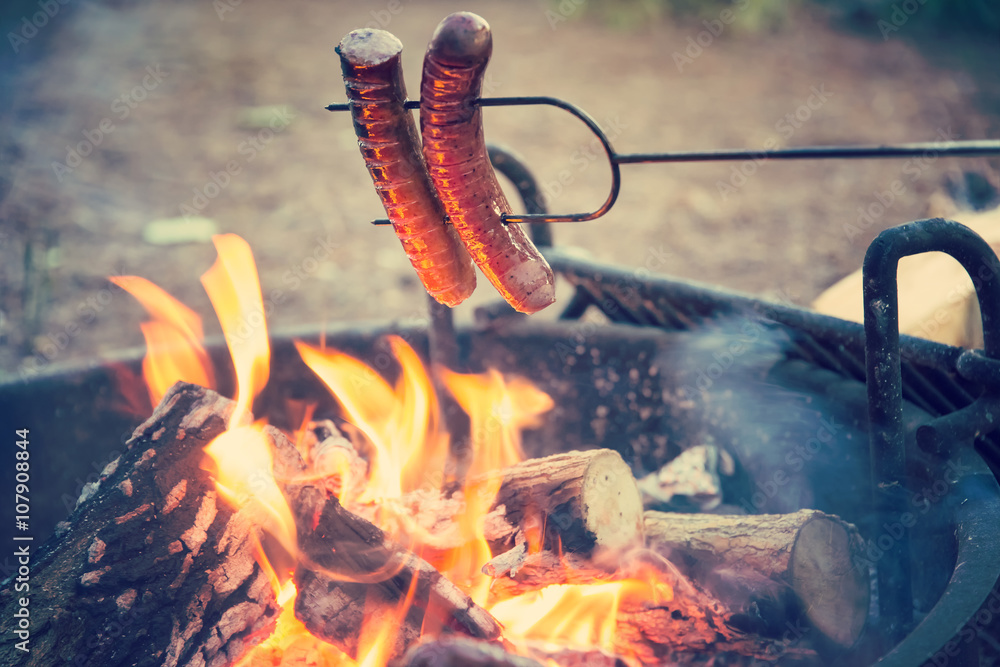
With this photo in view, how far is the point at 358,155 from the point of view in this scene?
6.25m

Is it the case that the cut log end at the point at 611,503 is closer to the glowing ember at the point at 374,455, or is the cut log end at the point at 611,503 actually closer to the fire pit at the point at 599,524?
the fire pit at the point at 599,524

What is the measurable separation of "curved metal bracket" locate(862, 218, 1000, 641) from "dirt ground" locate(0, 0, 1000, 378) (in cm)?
273

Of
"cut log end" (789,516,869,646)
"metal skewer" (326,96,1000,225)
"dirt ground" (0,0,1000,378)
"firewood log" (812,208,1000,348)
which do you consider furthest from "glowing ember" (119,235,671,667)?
"dirt ground" (0,0,1000,378)

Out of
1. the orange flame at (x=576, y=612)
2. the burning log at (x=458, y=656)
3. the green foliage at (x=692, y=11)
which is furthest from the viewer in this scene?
the green foliage at (x=692, y=11)

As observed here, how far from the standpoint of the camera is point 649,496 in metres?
2.17

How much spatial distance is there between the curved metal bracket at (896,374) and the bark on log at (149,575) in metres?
1.30

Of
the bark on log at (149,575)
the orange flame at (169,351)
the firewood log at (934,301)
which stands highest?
the firewood log at (934,301)

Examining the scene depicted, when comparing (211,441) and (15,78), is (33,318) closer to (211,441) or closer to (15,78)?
(211,441)

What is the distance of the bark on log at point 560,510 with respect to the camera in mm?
1579

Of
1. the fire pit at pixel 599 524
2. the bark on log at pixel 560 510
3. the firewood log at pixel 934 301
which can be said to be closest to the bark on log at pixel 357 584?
the fire pit at pixel 599 524

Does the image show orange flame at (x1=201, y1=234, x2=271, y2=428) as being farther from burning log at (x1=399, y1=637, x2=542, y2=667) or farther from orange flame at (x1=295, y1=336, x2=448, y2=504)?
burning log at (x1=399, y1=637, x2=542, y2=667)

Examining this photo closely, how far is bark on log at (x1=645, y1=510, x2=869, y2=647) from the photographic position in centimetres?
151

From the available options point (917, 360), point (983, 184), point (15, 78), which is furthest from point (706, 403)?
point (15, 78)

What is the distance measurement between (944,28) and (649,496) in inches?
304
